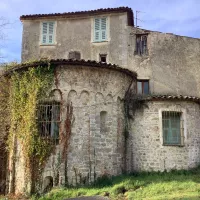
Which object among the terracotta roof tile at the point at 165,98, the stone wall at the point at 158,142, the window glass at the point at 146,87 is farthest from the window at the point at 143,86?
the stone wall at the point at 158,142

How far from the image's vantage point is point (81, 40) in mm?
21016

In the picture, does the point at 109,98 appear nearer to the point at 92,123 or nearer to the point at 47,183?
the point at 92,123

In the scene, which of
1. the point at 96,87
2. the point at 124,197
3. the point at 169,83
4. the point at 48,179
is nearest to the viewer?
the point at 124,197

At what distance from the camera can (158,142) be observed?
55.0ft

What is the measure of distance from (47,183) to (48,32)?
10567mm

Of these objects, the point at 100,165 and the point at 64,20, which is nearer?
the point at 100,165

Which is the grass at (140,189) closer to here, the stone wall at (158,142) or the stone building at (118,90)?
the stone building at (118,90)

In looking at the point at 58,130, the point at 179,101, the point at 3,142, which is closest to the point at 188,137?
the point at 179,101

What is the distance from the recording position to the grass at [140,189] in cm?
1273

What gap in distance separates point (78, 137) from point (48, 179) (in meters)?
2.28

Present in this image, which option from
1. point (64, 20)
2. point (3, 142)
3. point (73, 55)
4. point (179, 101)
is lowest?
point (3, 142)

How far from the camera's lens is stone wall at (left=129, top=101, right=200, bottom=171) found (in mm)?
16562

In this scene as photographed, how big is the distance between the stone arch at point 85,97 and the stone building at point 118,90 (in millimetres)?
47

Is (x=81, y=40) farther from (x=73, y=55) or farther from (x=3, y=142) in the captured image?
(x=3, y=142)
